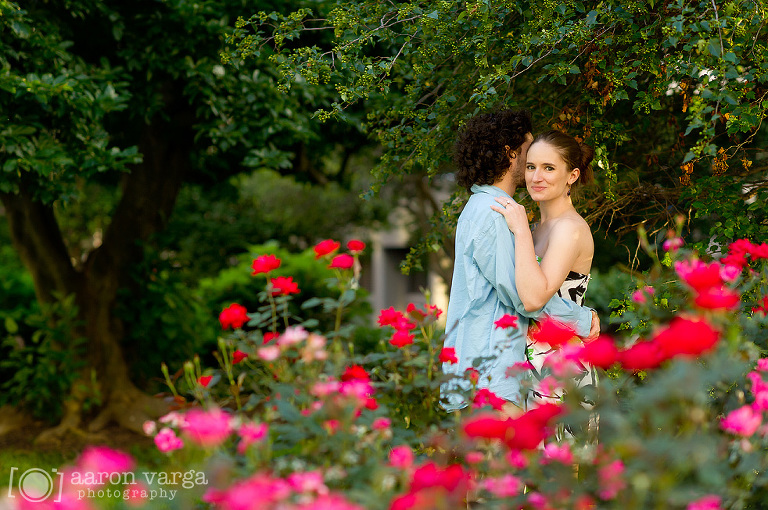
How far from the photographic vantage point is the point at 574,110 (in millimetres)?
3381

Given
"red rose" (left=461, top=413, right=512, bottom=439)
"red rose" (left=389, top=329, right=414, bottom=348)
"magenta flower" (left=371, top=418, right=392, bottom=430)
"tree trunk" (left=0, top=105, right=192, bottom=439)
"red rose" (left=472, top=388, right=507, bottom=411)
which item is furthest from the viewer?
"tree trunk" (left=0, top=105, right=192, bottom=439)

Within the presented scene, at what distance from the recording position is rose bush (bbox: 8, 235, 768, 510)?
1383mm

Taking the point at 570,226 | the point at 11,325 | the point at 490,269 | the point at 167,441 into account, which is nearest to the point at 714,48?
the point at 570,226

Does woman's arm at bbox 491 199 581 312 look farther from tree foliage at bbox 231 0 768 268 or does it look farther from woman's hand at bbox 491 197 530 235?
tree foliage at bbox 231 0 768 268

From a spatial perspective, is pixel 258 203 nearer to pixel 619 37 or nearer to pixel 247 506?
pixel 619 37

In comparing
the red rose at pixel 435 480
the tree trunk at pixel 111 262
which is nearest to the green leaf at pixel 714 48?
the red rose at pixel 435 480

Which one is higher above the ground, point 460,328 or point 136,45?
point 136,45

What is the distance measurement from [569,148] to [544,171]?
0.48 ft

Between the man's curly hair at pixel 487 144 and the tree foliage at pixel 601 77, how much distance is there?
0.10 m

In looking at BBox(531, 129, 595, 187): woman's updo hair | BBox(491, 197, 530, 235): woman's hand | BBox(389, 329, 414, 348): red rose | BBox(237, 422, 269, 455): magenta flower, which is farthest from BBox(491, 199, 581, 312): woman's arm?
BBox(237, 422, 269, 455): magenta flower

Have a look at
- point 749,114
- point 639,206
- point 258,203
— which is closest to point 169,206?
point 639,206

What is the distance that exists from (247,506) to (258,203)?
12791 mm

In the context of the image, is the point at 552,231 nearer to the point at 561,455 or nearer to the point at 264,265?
the point at 264,265

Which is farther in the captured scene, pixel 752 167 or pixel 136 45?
pixel 136 45
